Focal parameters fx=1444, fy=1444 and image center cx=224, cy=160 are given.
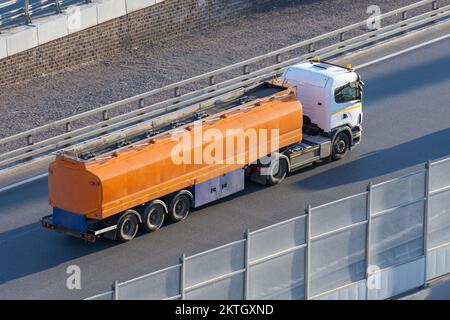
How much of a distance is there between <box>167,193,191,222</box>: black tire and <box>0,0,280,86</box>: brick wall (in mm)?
12511

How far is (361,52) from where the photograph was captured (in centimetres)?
4259

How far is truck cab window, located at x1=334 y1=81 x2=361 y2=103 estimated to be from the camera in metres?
35.0

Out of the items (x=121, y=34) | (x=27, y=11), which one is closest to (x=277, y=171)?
(x=27, y=11)

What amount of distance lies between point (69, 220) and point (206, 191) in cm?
343

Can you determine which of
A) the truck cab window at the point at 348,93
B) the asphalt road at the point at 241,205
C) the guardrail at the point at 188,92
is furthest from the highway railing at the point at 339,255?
the guardrail at the point at 188,92

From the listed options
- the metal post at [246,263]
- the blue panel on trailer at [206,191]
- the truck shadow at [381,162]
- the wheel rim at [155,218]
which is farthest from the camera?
the truck shadow at [381,162]

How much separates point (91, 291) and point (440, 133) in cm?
1200

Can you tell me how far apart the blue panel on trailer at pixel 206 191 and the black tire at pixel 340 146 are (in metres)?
3.98

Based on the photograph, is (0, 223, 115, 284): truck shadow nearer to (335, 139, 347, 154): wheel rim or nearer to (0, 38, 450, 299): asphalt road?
(0, 38, 450, 299): asphalt road

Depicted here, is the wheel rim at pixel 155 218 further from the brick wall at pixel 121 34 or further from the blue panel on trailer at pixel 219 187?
the brick wall at pixel 121 34

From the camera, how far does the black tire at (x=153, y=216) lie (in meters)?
30.8

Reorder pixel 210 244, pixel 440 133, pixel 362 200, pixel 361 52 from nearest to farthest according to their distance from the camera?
pixel 362 200
pixel 210 244
pixel 440 133
pixel 361 52
